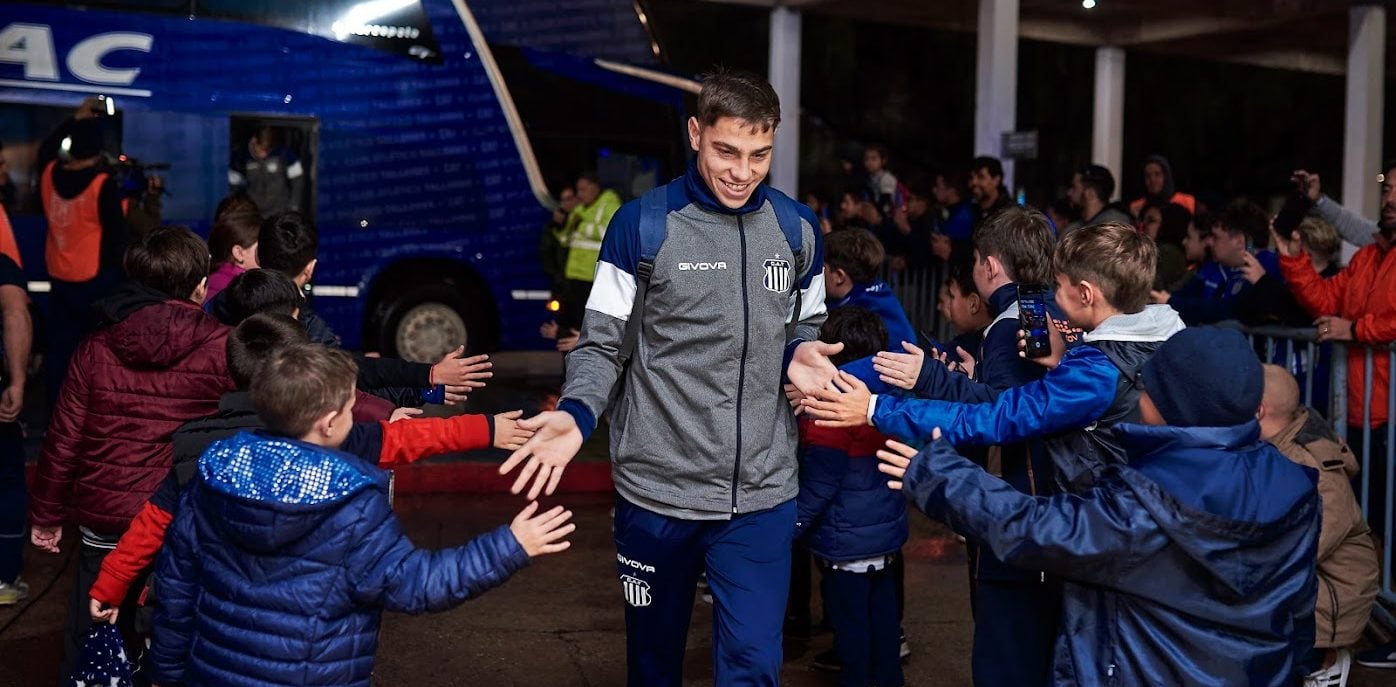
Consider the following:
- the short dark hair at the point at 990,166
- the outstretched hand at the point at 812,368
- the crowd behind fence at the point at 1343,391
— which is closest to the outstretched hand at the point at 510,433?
the outstretched hand at the point at 812,368

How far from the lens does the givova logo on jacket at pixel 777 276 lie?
4.08m

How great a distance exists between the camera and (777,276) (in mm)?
4102

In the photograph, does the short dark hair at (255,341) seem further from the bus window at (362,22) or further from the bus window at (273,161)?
the bus window at (362,22)

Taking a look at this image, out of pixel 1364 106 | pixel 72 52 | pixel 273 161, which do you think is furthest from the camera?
pixel 1364 106

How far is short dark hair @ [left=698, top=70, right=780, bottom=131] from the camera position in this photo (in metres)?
3.97

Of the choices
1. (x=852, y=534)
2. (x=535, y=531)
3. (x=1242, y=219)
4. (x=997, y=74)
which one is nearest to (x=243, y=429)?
(x=535, y=531)

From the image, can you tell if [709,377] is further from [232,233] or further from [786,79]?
[786,79]

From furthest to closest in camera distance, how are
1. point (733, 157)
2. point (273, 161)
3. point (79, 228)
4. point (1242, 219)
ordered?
point (273, 161) < point (79, 228) < point (1242, 219) < point (733, 157)

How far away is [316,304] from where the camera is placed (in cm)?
1320

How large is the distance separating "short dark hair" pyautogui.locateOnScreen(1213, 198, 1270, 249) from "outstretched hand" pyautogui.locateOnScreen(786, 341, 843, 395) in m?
4.22

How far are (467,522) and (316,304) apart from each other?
5.53 meters

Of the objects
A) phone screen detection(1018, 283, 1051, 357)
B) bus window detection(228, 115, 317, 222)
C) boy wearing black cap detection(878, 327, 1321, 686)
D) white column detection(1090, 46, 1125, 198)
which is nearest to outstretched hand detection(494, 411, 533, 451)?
boy wearing black cap detection(878, 327, 1321, 686)

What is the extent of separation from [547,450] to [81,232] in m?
7.07

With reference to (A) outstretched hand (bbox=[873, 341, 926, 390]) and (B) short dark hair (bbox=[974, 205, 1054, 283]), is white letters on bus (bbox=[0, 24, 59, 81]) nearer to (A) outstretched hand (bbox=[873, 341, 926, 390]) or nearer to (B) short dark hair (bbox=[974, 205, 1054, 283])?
(B) short dark hair (bbox=[974, 205, 1054, 283])
